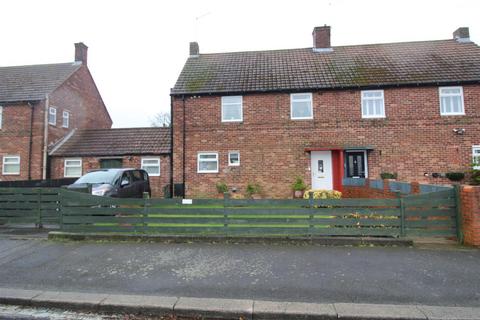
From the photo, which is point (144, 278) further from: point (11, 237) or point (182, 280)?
point (11, 237)

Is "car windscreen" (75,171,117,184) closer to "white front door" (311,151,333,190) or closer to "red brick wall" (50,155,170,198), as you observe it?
"red brick wall" (50,155,170,198)

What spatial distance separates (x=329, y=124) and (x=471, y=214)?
332 inches

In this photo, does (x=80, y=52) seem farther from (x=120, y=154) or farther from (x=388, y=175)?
(x=388, y=175)

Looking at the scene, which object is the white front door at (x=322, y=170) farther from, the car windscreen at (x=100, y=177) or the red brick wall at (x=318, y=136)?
the car windscreen at (x=100, y=177)

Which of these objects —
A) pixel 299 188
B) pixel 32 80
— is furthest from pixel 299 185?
pixel 32 80

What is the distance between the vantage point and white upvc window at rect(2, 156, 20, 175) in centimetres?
1742

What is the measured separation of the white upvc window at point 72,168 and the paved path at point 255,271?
1171cm

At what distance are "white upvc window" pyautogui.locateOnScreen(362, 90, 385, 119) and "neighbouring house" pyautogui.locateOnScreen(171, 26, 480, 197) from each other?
0.16ft

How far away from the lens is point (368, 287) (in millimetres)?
4027

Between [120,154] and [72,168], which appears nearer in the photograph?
[120,154]

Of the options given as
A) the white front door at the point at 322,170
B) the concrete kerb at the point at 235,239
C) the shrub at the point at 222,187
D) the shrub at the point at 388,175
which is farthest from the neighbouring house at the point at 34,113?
the shrub at the point at 388,175

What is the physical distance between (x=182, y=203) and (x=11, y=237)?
461 centimetres

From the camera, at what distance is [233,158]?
14.1 metres

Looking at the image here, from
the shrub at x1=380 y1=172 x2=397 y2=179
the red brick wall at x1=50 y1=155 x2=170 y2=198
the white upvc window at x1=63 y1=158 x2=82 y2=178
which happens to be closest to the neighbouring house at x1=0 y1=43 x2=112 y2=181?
the red brick wall at x1=50 y1=155 x2=170 y2=198
